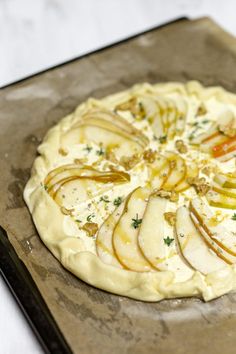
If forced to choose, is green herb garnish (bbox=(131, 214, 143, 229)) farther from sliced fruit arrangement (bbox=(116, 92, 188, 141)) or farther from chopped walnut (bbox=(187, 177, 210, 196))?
sliced fruit arrangement (bbox=(116, 92, 188, 141))

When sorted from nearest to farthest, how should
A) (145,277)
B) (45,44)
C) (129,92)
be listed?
(145,277) < (129,92) < (45,44)

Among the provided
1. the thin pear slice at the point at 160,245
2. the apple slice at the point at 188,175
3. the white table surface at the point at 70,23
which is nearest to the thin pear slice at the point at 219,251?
the thin pear slice at the point at 160,245

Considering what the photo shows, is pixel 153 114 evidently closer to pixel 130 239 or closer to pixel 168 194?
pixel 168 194

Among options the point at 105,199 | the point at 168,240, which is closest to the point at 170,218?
the point at 168,240

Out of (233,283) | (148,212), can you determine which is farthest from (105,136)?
(233,283)

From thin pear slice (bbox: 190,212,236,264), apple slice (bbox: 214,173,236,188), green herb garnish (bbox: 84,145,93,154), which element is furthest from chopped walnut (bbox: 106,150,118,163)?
thin pear slice (bbox: 190,212,236,264)

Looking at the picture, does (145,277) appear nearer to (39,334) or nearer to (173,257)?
(173,257)

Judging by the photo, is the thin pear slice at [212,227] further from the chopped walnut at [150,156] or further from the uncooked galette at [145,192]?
the chopped walnut at [150,156]

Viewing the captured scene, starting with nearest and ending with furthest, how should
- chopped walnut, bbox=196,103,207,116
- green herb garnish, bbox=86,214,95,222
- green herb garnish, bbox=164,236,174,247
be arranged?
green herb garnish, bbox=164,236,174,247 < green herb garnish, bbox=86,214,95,222 < chopped walnut, bbox=196,103,207,116
